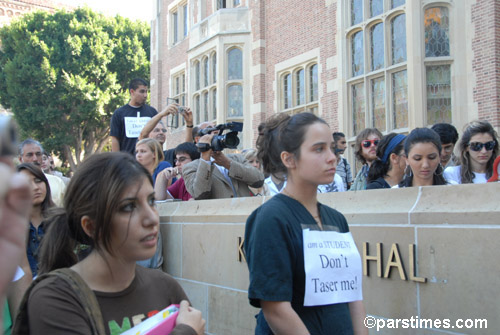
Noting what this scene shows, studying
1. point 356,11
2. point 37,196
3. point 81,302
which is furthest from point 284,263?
point 356,11

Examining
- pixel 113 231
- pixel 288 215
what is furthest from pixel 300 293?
pixel 113 231

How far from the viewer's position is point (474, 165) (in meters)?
4.34

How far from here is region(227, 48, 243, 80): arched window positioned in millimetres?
18000

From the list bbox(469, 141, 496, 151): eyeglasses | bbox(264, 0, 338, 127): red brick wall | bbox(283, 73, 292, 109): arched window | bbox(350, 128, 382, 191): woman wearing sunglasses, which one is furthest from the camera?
bbox(283, 73, 292, 109): arched window

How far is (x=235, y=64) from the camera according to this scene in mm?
18062

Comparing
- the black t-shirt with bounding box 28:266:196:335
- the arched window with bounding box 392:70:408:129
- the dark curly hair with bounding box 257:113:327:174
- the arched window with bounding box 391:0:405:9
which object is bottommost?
the black t-shirt with bounding box 28:266:196:335

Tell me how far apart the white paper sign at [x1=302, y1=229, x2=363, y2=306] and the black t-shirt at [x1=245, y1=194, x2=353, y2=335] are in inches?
1.5

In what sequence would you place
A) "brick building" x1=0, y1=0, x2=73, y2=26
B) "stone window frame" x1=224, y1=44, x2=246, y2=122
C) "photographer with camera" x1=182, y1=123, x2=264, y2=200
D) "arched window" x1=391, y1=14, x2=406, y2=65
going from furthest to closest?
"brick building" x1=0, y1=0, x2=73, y2=26 < "stone window frame" x1=224, y1=44, x2=246, y2=122 < "arched window" x1=391, y1=14, x2=406, y2=65 < "photographer with camera" x1=182, y1=123, x2=264, y2=200

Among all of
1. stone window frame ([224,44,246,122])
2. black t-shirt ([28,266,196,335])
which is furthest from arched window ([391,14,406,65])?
black t-shirt ([28,266,196,335])

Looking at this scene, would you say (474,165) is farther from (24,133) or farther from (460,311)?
(24,133)

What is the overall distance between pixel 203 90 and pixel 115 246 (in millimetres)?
17807

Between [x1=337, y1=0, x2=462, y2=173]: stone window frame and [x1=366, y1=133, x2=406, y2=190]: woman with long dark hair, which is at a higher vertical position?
[x1=337, y1=0, x2=462, y2=173]: stone window frame

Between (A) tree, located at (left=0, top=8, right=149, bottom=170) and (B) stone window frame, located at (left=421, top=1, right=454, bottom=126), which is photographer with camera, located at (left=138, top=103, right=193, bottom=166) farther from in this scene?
(A) tree, located at (left=0, top=8, right=149, bottom=170)

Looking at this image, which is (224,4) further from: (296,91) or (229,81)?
(296,91)
